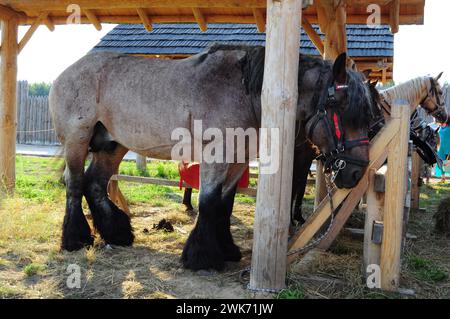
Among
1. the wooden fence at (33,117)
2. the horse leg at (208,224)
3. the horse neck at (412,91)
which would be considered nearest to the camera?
the horse leg at (208,224)

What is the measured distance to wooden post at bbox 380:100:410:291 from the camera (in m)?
3.42

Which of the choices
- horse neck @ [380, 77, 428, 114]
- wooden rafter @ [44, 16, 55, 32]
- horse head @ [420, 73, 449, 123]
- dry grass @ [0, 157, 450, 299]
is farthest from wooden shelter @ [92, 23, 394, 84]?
dry grass @ [0, 157, 450, 299]

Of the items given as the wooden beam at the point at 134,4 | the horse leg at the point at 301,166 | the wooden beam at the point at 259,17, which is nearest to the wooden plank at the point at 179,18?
the wooden beam at the point at 259,17

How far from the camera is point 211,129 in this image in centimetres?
392

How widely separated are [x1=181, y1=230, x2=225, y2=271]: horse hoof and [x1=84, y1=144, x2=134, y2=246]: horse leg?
125 centimetres

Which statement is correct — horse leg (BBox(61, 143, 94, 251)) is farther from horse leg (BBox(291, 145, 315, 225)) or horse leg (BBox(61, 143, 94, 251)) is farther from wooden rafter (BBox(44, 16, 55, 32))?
wooden rafter (BBox(44, 16, 55, 32))

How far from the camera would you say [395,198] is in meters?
3.43

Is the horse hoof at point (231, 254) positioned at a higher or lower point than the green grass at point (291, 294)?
higher

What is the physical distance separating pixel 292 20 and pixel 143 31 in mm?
10557

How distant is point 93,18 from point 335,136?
185 inches

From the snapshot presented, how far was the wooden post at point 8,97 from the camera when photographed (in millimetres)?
6992

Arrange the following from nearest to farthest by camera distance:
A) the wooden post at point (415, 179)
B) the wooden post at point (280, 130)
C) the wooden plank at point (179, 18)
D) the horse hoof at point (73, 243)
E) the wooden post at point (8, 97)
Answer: the wooden post at point (280, 130) < the horse hoof at point (73, 243) < the wooden plank at point (179, 18) < the wooden post at point (8, 97) < the wooden post at point (415, 179)

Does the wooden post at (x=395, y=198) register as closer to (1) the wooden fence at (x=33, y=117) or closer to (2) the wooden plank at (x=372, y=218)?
(2) the wooden plank at (x=372, y=218)

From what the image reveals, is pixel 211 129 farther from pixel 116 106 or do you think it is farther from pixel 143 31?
pixel 143 31
